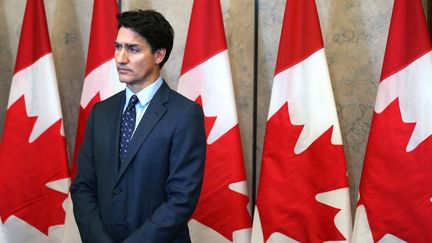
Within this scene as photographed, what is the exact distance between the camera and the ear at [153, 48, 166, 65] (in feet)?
5.81

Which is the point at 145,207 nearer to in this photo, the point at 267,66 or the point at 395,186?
the point at 395,186

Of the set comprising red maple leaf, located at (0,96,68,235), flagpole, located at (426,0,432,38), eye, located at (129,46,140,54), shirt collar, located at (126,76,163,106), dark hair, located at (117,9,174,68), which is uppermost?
flagpole, located at (426,0,432,38)

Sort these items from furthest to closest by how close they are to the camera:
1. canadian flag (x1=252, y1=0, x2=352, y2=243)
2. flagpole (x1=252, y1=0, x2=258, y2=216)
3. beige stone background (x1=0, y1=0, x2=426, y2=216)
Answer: flagpole (x1=252, y1=0, x2=258, y2=216), beige stone background (x1=0, y1=0, x2=426, y2=216), canadian flag (x1=252, y1=0, x2=352, y2=243)

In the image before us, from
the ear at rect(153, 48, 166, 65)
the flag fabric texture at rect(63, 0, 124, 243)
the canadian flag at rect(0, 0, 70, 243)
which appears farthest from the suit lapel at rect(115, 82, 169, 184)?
the canadian flag at rect(0, 0, 70, 243)

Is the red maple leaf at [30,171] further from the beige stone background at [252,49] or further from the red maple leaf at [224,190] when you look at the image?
the red maple leaf at [224,190]

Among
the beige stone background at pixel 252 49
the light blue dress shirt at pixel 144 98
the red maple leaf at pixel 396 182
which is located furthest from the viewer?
the beige stone background at pixel 252 49

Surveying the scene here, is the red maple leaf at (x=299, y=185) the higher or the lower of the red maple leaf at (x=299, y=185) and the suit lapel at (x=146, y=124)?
the lower

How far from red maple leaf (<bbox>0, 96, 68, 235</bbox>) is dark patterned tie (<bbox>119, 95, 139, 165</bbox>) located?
41.6 inches

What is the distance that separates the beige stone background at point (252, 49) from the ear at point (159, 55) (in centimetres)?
112

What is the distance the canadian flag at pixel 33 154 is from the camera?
8.79 feet

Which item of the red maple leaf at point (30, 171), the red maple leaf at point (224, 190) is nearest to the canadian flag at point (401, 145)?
the red maple leaf at point (224, 190)

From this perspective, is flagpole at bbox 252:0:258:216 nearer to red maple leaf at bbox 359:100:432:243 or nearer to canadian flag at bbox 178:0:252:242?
canadian flag at bbox 178:0:252:242

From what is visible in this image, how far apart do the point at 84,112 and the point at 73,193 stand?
94 cm

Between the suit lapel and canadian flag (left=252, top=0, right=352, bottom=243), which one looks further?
canadian flag (left=252, top=0, right=352, bottom=243)
